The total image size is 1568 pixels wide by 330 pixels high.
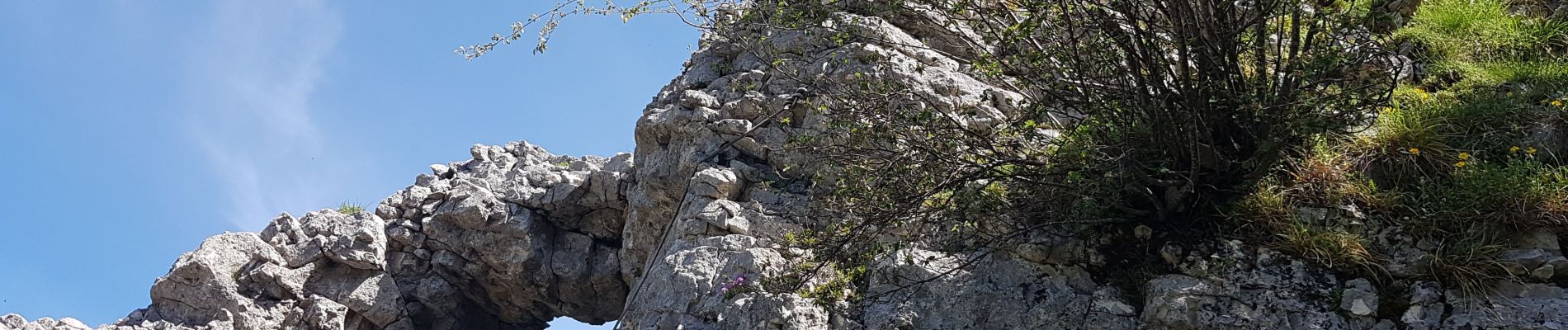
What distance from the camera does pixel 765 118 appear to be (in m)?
10.2

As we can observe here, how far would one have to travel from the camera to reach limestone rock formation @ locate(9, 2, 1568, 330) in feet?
21.0

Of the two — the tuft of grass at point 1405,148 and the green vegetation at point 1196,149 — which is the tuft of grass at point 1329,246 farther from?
the tuft of grass at point 1405,148

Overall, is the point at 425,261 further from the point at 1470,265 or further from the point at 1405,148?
the point at 1470,265

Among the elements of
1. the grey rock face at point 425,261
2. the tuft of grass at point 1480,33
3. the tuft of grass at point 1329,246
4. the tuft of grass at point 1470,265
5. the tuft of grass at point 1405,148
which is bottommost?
the tuft of grass at point 1470,265

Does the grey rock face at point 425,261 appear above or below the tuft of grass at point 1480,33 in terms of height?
above

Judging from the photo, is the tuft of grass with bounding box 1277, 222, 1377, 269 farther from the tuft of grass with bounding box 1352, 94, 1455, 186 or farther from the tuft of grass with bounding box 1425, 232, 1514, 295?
the tuft of grass with bounding box 1352, 94, 1455, 186

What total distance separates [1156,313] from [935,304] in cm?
142

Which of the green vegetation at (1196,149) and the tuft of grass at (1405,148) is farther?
the tuft of grass at (1405,148)

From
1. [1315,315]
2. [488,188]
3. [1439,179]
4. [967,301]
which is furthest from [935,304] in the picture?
[488,188]

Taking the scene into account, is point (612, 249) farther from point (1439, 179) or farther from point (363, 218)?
point (1439, 179)

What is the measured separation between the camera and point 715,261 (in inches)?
344

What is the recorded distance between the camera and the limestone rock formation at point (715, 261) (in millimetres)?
6406

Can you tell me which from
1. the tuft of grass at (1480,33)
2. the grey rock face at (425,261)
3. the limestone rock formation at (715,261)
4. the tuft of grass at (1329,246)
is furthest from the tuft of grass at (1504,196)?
the grey rock face at (425,261)

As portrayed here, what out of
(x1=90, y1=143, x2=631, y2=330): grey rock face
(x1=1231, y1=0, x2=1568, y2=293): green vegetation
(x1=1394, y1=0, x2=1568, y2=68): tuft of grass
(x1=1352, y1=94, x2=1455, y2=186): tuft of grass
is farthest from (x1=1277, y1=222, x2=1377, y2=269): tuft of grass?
(x1=90, y1=143, x2=631, y2=330): grey rock face
